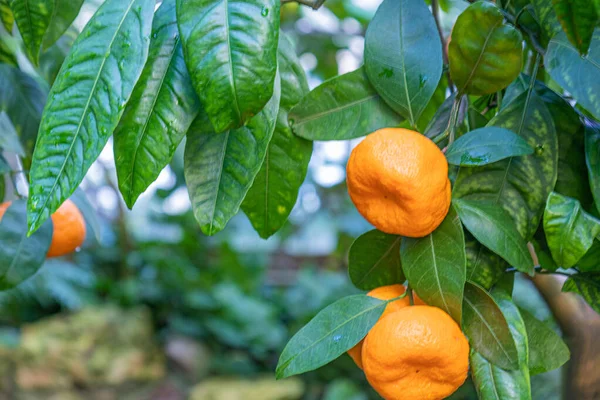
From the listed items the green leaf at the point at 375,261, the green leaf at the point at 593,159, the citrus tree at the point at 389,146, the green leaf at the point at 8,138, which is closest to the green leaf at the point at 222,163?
the citrus tree at the point at 389,146

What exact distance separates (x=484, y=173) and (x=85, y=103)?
0.87 feet

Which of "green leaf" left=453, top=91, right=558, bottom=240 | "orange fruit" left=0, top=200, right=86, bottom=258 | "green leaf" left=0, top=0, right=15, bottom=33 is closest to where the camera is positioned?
"green leaf" left=453, top=91, right=558, bottom=240

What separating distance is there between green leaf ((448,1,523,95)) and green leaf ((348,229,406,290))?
0.41 feet

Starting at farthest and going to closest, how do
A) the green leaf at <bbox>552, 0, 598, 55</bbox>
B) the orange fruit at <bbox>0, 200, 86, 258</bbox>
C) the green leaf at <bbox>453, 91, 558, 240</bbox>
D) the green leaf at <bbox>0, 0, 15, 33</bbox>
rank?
1. the orange fruit at <bbox>0, 200, 86, 258</bbox>
2. the green leaf at <bbox>0, 0, 15, 33</bbox>
3. the green leaf at <bbox>453, 91, 558, 240</bbox>
4. the green leaf at <bbox>552, 0, 598, 55</bbox>

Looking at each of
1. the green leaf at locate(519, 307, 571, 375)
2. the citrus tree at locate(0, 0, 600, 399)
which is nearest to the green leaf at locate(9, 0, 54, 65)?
the citrus tree at locate(0, 0, 600, 399)

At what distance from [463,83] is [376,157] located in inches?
4.0

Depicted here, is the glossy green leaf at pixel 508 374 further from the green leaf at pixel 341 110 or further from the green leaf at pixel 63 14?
the green leaf at pixel 63 14

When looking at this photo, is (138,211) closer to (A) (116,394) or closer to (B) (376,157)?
(A) (116,394)

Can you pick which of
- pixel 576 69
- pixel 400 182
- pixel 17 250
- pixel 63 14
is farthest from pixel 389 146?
pixel 17 250

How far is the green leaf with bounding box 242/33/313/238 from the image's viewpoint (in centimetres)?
45

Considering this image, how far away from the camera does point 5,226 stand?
1.89 ft

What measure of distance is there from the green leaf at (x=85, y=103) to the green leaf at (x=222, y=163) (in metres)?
0.07

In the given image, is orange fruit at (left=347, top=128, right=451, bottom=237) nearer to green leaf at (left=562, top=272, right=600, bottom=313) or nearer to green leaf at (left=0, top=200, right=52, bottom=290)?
green leaf at (left=562, top=272, right=600, bottom=313)

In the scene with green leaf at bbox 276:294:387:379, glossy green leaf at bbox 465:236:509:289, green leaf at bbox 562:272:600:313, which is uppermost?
glossy green leaf at bbox 465:236:509:289
